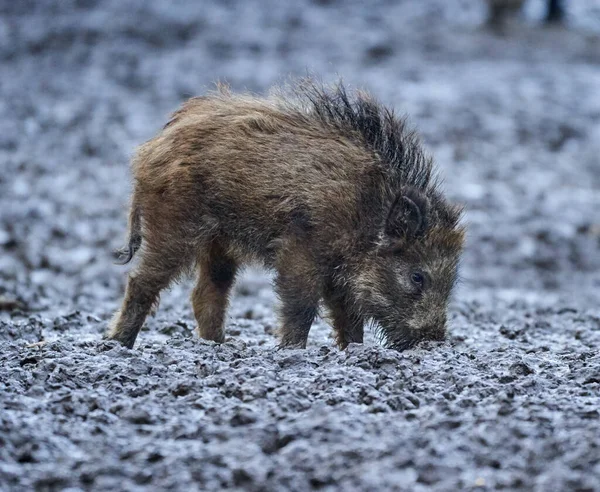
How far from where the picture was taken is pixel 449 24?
20.8 m

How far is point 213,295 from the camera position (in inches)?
272

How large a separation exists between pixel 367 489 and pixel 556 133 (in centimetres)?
1234

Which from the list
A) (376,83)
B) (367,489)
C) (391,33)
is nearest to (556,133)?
(376,83)

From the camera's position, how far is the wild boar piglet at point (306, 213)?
624 centimetres

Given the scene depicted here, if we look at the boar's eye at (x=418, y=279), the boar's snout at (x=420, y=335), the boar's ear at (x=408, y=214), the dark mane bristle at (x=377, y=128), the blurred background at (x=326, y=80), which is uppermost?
the blurred background at (x=326, y=80)

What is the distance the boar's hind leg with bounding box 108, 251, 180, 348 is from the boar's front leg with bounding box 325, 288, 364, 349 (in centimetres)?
105

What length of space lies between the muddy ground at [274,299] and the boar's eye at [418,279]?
400mm

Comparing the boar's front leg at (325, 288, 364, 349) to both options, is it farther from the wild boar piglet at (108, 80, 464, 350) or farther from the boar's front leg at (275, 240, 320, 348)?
the boar's front leg at (275, 240, 320, 348)

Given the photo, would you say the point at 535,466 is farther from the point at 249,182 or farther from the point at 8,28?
the point at 8,28

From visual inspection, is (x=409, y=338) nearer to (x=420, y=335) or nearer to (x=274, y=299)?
(x=420, y=335)

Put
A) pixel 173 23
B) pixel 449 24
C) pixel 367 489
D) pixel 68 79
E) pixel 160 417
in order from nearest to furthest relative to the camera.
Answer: pixel 367 489 → pixel 160 417 → pixel 68 79 → pixel 173 23 → pixel 449 24

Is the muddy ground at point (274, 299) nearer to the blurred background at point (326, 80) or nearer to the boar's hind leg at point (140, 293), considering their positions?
the blurred background at point (326, 80)

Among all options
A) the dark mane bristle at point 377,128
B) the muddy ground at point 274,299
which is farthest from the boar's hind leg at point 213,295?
the dark mane bristle at point 377,128

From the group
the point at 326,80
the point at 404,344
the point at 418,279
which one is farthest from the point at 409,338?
the point at 326,80
